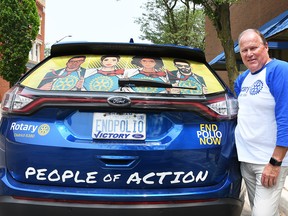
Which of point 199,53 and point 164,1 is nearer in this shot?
point 199,53

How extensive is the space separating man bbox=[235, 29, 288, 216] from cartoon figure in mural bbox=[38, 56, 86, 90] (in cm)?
115

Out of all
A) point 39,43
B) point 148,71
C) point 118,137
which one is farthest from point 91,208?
point 39,43

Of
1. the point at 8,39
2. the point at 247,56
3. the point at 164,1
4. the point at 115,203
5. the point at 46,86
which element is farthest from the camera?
the point at 164,1

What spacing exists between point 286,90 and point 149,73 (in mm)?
893

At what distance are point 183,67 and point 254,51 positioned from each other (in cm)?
52

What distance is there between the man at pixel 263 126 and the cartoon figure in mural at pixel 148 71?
641mm

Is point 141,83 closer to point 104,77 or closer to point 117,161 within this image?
point 104,77

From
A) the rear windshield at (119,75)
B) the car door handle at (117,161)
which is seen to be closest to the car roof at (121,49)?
the rear windshield at (119,75)

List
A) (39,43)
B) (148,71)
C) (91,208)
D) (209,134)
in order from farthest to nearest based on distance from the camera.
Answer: (39,43) < (148,71) < (209,134) < (91,208)

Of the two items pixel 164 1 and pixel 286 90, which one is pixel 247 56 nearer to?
pixel 286 90

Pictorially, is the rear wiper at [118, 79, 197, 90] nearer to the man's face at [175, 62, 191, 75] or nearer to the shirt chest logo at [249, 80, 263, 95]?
the man's face at [175, 62, 191, 75]

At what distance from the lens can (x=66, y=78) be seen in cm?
240

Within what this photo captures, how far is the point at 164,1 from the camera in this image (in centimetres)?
3266

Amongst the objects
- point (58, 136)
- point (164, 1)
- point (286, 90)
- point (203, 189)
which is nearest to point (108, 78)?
point (58, 136)
